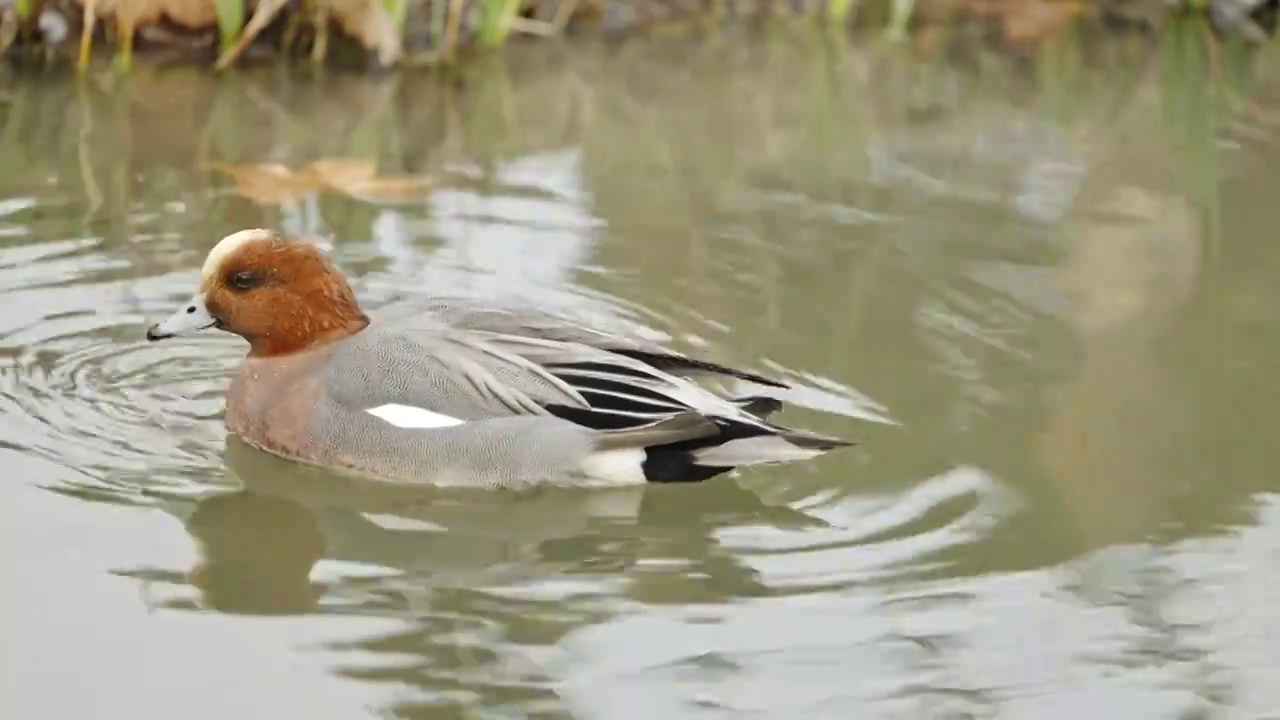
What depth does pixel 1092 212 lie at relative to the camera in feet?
22.6

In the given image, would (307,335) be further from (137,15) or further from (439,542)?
(137,15)

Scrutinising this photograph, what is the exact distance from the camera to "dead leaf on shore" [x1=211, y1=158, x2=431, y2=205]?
6.90 m

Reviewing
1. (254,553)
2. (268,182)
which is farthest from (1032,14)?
(254,553)

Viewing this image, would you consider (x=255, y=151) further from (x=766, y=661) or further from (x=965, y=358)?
(x=766, y=661)

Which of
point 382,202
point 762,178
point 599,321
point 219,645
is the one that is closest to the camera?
point 219,645

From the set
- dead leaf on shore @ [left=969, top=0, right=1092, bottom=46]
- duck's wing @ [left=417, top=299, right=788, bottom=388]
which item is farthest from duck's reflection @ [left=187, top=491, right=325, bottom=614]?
dead leaf on shore @ [left=969, top=0, right=1092, bottom=46]

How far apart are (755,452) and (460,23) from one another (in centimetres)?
534

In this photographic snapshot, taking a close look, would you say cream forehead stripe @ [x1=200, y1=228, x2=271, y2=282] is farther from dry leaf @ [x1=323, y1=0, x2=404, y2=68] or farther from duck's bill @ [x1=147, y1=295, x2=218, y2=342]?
dry leaf @ [x1=323, y1=0, x2=404, y2=68]

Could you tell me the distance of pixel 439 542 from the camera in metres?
4.30

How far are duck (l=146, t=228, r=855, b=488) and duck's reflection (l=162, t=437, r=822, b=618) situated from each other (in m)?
0.06

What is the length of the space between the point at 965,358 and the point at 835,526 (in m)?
1.23

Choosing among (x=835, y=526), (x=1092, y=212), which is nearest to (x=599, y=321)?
(x=835, y=526)

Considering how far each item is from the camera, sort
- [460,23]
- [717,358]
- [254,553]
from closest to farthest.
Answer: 1. [254,553]
2. [717,358]
3. [460,23]

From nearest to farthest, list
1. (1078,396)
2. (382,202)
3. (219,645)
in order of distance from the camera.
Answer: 1. (219,645)
2. (1078,396)
3. (382,202)
